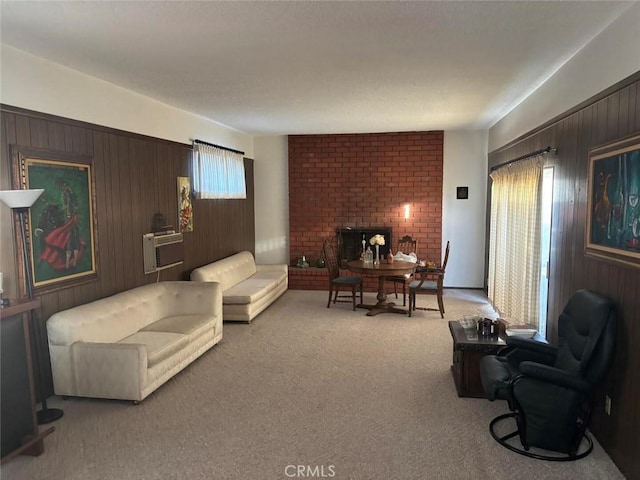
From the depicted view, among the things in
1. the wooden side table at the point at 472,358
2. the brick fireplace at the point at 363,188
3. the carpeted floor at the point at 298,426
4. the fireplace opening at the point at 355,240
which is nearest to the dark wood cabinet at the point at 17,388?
the carpeted floor at the point at 298,426

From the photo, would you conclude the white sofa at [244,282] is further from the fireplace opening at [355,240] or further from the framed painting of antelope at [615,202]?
the framed painting of antelope at [615,202]

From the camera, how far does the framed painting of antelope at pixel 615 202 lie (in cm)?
243

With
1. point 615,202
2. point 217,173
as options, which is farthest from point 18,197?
point 615,202

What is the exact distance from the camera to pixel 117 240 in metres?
4.28

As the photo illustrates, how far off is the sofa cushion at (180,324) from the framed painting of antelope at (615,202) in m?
3.28

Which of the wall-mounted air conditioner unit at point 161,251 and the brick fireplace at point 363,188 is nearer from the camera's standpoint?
the wall-mounted air conditioner unit at point 161,251

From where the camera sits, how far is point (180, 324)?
13.9 ft

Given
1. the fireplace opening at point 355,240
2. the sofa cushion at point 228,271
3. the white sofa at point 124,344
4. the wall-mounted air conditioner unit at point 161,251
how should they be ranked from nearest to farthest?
the white sofa at point 124,344, the wall-mounted air conditioner unit at point 161,251, the sofa cushion at point 228,271, the fireplace opening at point 355,240

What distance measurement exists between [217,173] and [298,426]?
4080mm

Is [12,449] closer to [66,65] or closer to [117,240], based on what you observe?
[117,240]

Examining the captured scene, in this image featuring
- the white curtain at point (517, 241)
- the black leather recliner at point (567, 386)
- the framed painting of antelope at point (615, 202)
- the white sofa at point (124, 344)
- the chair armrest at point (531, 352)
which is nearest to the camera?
the framed painting of antelope at point (615, 202)

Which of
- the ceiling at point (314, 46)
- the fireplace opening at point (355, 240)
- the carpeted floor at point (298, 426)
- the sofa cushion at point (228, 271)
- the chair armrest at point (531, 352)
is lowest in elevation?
the carpeted floor at point (298, 426)

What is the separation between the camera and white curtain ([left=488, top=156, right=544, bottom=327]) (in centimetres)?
422

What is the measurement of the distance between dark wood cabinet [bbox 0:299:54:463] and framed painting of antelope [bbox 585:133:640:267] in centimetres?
352
